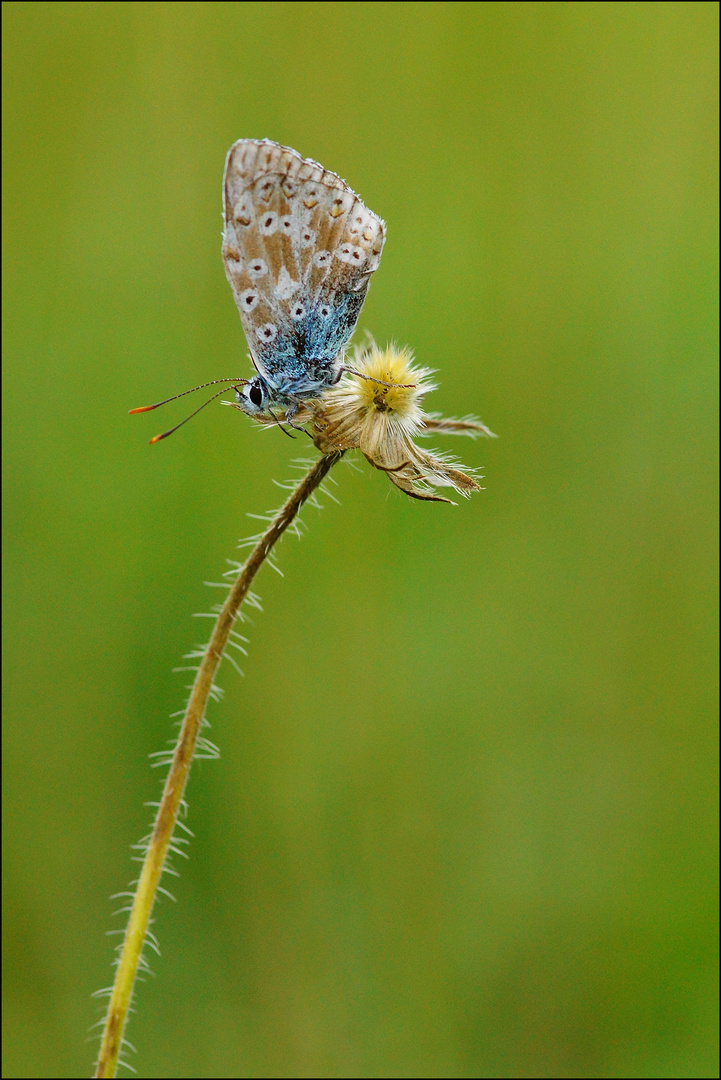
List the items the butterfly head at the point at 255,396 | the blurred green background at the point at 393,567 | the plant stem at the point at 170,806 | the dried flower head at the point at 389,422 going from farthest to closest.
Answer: the blurred green background at the point at 393,567 < the butterfly head at the point at 255,396 < the dried flower head at the point at 389,422 < the plant stem at the point at 170,806

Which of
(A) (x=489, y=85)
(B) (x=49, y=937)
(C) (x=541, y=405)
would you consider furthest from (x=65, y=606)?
(A) (x=489, y=85)

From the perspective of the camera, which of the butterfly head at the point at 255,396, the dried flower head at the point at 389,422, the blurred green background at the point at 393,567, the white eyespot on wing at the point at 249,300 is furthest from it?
the blurred green background at the point at 393,567

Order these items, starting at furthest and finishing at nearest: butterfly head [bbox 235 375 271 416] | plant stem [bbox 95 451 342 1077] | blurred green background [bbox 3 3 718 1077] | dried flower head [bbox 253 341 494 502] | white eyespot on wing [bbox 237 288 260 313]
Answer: blurred green background [bbox 3 3 718 1077], butterfly head [bbox 235 375 271 416], white eyespot on wing [bbox 237 288 260 313], dried flower head [bbox 253 341 494 502], plant stem [bbox 95 451 342 1077]

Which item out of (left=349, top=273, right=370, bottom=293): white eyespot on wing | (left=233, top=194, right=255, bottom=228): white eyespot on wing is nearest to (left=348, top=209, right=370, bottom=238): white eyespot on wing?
(left=349, top=273, right=370, bottom=293): white eyespot on wing

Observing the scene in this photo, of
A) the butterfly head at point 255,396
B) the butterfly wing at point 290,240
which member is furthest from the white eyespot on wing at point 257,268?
the butterfly head at point 255,396

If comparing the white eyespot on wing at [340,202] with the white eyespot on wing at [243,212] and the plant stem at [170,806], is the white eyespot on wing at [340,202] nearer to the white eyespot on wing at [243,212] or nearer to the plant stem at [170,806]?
the white eyespot on wing at [243,212]

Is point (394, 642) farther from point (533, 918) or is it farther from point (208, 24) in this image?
point (208, 24)

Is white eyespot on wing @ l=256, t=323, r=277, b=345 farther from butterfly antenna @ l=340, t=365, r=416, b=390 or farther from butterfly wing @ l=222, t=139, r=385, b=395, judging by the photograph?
butterfly antenna @ l=340, t=365, r=416, b=390
